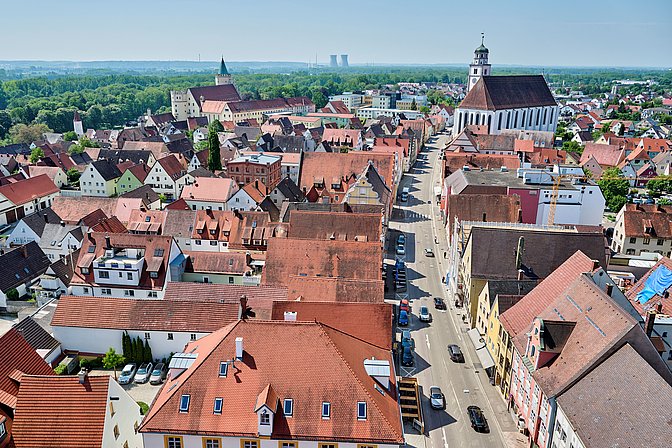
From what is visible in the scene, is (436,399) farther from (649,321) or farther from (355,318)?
(649,321)

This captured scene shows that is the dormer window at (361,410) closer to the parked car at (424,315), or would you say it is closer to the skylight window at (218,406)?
the skylight window at (218,406)

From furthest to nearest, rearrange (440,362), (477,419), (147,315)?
(440,362) → (147,315) → (477,419)

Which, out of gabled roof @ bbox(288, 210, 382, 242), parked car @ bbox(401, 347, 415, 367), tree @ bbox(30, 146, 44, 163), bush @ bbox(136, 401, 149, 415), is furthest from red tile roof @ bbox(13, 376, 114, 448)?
tree @ bbox(30, 146, 44, 163)

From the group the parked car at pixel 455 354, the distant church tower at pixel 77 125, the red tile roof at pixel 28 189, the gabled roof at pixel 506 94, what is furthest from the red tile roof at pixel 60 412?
the distant church tower at pixel 77 125

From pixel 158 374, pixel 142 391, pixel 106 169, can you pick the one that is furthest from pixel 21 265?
pixel 106 169

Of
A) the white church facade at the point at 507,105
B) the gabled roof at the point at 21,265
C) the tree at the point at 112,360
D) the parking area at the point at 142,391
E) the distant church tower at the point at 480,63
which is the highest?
the distant church tower at the point at 480,63

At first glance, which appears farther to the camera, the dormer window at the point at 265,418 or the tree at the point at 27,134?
the tree at the point at 27,134
